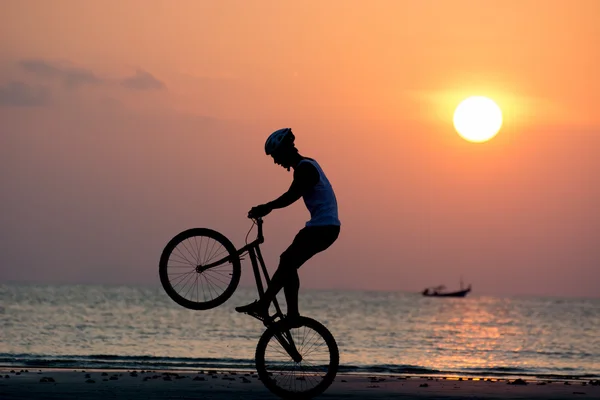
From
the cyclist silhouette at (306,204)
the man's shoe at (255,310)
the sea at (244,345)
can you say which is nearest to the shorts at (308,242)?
the cyclist silhouette at (306,204)

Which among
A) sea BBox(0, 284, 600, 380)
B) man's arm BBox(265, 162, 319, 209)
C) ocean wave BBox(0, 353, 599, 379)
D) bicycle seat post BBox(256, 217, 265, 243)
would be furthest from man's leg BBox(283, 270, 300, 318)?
sea BBox(0, 284, 600, 380)

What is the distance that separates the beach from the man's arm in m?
3.67

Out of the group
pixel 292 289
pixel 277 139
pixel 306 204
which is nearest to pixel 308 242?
pixel 306 204

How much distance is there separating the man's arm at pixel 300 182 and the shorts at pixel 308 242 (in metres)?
0.42

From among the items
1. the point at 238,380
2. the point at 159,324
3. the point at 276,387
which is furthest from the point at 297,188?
the point at 159,324

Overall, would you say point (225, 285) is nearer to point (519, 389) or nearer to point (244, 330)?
point (519, 389)

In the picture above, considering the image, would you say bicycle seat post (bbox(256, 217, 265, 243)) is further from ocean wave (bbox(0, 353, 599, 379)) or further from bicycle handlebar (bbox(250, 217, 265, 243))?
ocean wave (bbox(0, 353, 599, 379))

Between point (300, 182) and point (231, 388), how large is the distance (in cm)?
569

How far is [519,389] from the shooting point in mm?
15805

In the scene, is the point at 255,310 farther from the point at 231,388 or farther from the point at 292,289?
the point at 231,388

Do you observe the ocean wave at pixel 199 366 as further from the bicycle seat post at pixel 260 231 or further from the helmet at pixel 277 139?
the helmet at pixel 277 139

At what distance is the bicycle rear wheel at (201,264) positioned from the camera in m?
11.1

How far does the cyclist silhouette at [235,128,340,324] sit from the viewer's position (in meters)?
10.6

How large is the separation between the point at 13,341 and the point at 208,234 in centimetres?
3981
